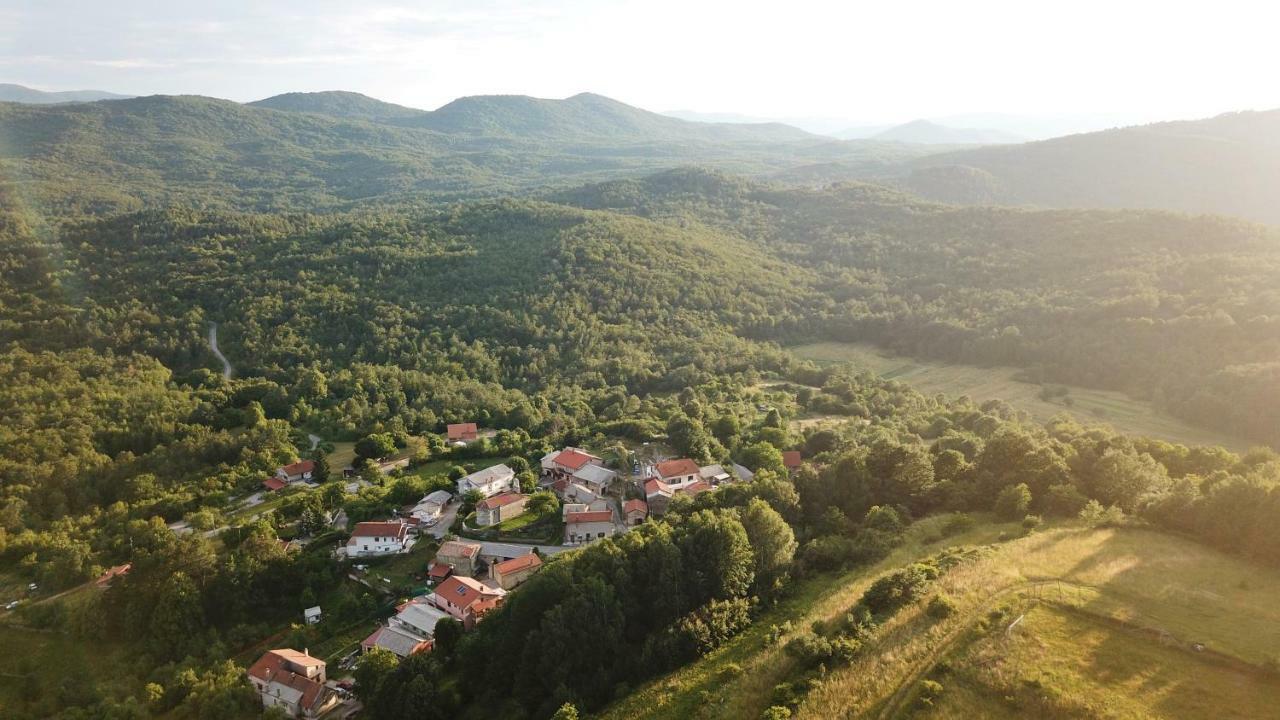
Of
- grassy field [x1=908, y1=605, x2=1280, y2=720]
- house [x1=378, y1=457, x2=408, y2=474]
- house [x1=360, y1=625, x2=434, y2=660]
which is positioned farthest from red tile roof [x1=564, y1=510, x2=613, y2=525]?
grassy field [x1=908, y1=605, x2=1280, y2=720]

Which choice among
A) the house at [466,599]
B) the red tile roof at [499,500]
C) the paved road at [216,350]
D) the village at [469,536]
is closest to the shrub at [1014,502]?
the village at [469,536]

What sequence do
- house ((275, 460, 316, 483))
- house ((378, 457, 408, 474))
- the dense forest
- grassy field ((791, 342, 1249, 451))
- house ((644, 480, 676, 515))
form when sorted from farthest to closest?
grassy field ((791, 342, 1249, 451)) → house ((378, 457, 408, 474)) → house ((275, 460, 316, 483)) → house ((644, 480, 676, 515)) → the dense forest

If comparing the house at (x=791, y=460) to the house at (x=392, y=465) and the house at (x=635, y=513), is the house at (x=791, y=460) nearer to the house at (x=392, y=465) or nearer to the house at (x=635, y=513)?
the house at (x=635, y=513)

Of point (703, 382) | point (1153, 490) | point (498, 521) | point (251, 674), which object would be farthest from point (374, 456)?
point (1153, 490)

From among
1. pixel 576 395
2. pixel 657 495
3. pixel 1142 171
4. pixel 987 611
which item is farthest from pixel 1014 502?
pixel 1142 171

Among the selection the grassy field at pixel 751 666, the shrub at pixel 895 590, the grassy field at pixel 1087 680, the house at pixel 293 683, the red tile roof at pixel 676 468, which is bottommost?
the house at pixel 293 683

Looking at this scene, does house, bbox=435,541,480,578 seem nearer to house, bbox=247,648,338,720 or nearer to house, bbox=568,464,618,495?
house, bbox=247,648,338,720
